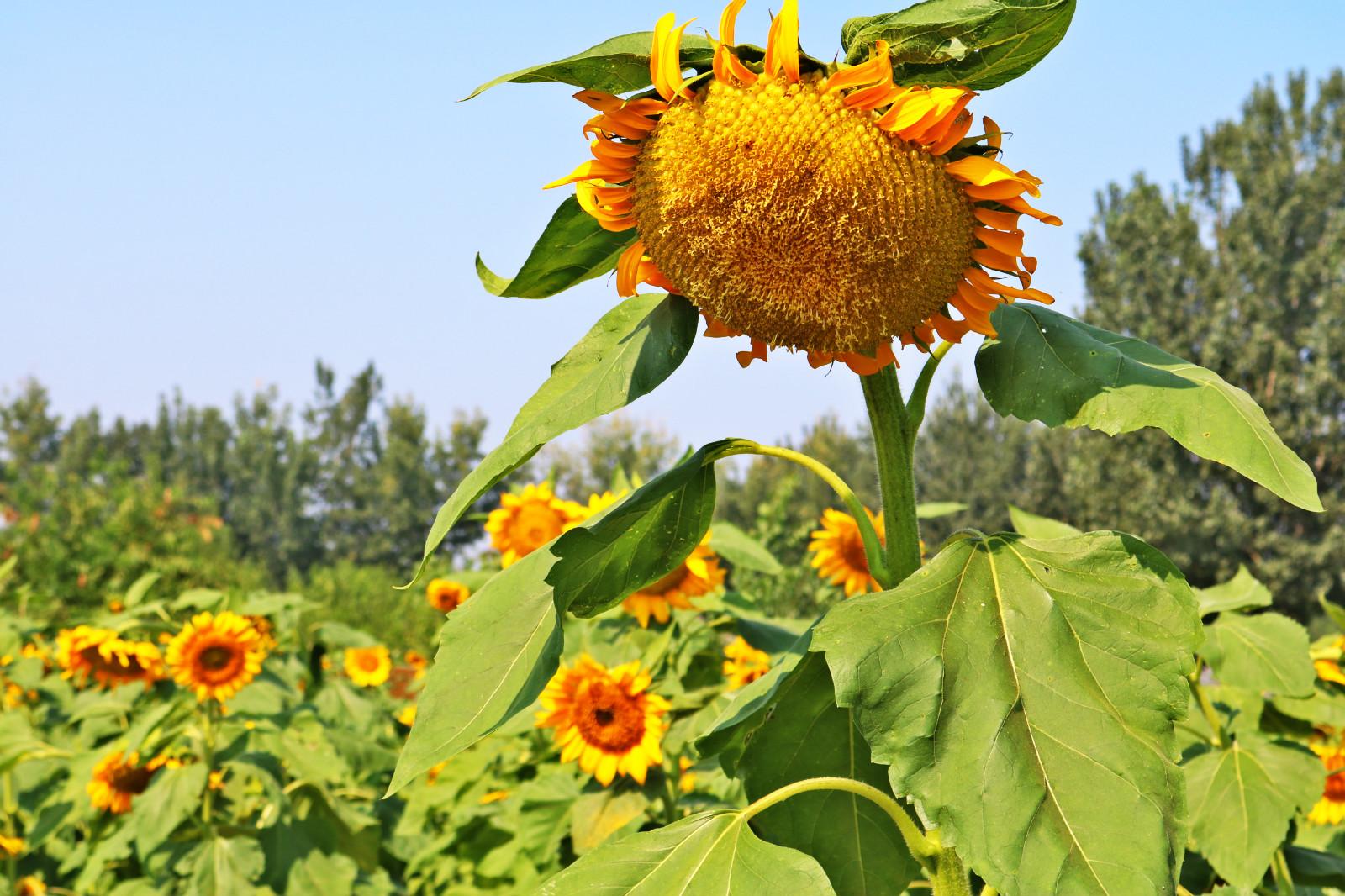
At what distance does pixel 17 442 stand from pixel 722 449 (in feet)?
180

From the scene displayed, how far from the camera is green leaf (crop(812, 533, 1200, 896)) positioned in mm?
918

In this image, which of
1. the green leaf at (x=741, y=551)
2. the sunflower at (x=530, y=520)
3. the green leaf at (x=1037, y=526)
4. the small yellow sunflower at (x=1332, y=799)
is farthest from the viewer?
the sunflower at (x=530, y=520)

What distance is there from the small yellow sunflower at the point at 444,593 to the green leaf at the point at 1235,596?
2.75 metres

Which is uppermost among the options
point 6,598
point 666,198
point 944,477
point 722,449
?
point 944,477

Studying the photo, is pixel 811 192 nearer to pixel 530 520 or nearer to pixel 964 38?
pixel 964 38

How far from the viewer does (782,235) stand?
1.03 meters

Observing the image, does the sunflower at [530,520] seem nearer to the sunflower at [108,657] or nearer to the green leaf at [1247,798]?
the sunflower at [108,657]

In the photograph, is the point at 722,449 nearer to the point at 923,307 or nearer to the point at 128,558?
the point at 923,307

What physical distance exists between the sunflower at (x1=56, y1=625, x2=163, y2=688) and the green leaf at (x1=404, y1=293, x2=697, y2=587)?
3.36 m

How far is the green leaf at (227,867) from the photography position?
3.45 meters

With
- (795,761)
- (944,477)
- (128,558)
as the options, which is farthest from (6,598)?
(944,477)

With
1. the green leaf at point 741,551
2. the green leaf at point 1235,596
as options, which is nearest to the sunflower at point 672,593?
the green leaf at point 741,551

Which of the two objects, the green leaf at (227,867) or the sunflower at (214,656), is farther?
the sunflower at (214,656)

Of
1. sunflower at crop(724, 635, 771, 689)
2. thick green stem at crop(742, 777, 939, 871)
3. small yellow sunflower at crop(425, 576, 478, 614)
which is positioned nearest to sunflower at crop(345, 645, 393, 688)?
small yellow sunflower at crop(425, 576, 478, 614)
